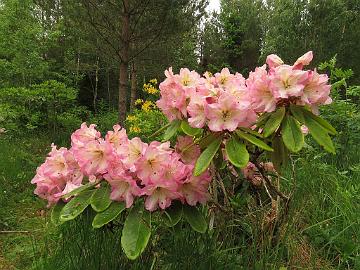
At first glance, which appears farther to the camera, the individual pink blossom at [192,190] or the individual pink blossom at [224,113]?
the individual pink blossom at [192,190]

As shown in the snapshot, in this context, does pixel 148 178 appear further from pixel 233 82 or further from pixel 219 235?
pixel 219 235

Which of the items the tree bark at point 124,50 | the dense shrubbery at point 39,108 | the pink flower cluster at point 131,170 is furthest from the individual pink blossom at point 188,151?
the tree bark at point 124,50

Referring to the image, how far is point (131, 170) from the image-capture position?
4.54 feet

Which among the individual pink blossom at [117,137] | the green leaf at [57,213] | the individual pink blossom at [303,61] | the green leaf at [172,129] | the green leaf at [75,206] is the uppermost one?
the individual pink blossom at [303,61]

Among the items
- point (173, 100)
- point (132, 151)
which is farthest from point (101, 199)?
point (173, 100)

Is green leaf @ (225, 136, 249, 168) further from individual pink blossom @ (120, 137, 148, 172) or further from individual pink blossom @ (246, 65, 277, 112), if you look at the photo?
individual pink blossom @ (120, 137, 148, 172)

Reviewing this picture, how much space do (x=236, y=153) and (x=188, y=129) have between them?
29 centimetres

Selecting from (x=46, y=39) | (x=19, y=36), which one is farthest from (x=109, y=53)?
(x=19, y=36)

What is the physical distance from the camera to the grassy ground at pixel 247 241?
1687 millimetres

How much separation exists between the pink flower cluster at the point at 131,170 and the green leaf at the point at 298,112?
0.39 meters

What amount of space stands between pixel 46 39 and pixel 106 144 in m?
8.12

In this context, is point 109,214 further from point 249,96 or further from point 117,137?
point 249,96

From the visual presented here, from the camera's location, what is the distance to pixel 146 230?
1328 millimetres

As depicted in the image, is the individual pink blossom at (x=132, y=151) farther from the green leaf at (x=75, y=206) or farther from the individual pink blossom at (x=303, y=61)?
the individual pink blossom at (x=303, y=61)
